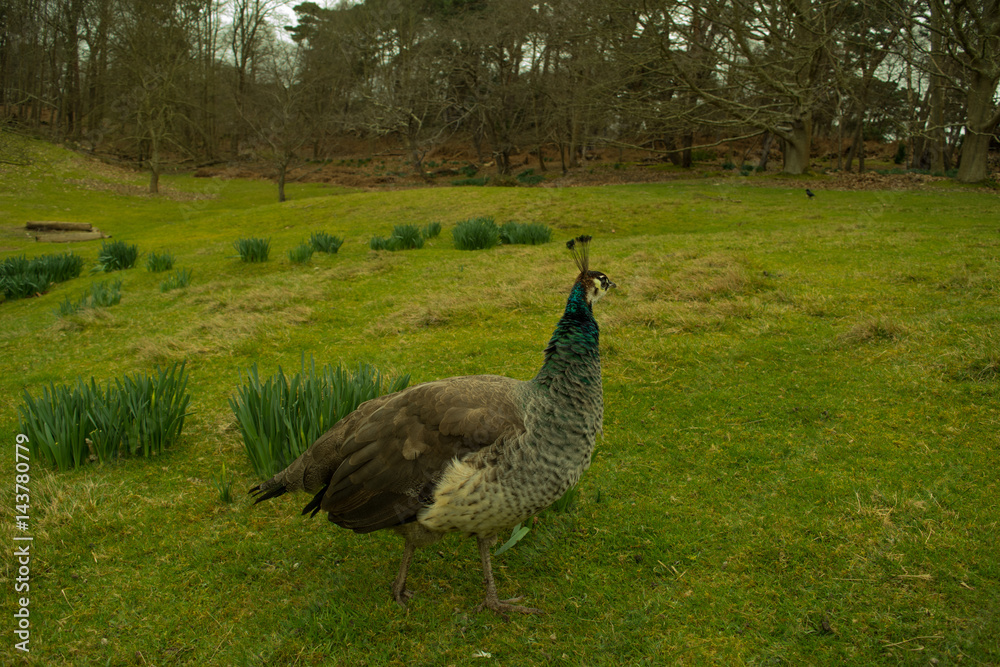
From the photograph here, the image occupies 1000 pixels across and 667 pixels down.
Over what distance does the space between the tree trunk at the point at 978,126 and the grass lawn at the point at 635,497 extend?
13.0m

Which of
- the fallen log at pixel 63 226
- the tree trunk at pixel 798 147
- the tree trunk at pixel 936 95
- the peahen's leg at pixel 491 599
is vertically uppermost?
the tree trunk at pixel 936 95

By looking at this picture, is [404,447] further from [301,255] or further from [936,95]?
[936,95]

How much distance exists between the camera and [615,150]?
3594cm

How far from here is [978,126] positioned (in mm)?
18625

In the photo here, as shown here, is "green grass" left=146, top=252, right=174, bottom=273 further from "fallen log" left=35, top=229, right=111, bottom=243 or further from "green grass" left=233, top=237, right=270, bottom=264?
"fallen log" left=35, top=229, right=111, bottom=243

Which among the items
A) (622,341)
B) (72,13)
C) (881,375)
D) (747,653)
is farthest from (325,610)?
(72,13)

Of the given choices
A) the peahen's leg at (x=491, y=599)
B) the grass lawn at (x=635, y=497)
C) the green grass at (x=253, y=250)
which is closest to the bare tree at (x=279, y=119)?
the green grass at (x=253, y=250)

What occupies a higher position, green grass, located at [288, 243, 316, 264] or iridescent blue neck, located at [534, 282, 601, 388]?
iridescent blue neck, located at [534, 282, 601, 388]

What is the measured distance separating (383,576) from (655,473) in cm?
184

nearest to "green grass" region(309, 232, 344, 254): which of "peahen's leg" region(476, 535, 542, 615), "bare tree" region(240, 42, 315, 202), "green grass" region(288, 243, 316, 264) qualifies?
"green grass" region(288, 243, 316, 264)

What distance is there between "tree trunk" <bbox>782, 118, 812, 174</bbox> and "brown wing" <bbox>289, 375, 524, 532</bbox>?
73.5 feet

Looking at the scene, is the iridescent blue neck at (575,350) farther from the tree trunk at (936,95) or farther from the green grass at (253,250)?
the tree trunk at (936,95)

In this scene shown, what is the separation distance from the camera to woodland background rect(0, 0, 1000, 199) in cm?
1873

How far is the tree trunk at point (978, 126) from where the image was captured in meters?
18.1
